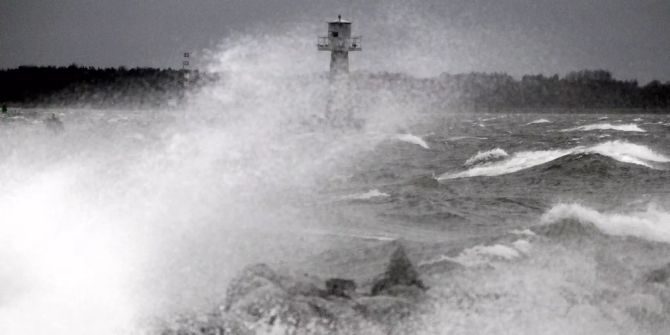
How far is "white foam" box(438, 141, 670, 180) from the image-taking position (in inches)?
949

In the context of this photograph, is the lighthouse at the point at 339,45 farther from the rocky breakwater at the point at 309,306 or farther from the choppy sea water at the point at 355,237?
the rocky breakwater at the point at 309,306

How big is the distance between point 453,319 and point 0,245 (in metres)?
6.52

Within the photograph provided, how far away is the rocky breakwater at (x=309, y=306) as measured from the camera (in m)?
7.90

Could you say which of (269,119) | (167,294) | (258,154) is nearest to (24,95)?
(269,119)

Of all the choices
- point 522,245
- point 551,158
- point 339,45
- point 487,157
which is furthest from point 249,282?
point 339,45

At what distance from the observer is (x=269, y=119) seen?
149 feet

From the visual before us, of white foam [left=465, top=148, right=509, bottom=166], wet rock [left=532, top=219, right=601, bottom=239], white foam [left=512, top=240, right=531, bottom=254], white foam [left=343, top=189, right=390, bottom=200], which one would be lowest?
white foam [left=343, top=189, right=390, bottom=200]

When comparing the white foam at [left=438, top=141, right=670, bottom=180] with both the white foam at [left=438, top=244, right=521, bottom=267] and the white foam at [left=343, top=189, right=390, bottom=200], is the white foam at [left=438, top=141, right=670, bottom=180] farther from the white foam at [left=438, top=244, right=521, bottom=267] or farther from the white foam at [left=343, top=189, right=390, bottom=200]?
the white foam at [left=438, top=244, right=521, bottom=267]

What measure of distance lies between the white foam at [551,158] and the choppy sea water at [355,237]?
13 centimetres

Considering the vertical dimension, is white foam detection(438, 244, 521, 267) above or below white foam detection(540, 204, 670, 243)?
below

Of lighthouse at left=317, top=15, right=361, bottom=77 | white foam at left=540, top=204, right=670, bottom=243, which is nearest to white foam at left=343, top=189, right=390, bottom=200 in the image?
white foam at left=540, top=204, right=670, bottom=243

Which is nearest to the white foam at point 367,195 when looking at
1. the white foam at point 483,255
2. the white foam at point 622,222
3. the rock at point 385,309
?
the white foam at point 622,222

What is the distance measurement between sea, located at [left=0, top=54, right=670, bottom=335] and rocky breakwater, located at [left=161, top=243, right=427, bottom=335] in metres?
0.28

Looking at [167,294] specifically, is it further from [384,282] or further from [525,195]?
[525,195]
